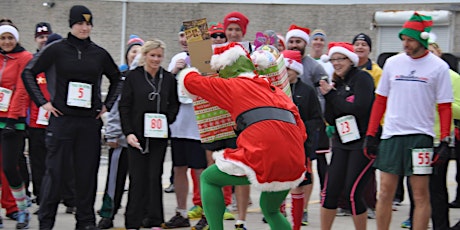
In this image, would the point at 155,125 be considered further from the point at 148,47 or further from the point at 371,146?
the point at 371,146

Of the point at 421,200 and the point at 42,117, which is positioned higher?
the point at 42,117

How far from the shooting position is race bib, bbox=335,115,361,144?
7.44m

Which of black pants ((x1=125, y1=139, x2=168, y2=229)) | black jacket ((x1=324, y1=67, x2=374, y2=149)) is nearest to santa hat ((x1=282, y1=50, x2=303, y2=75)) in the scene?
black jacket ((x1=324, y1=67, x2=374, y2=149))

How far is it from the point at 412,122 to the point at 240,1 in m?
16.5

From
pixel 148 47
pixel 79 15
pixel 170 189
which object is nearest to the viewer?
pixel 79 15

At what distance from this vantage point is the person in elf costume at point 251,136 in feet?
20.5

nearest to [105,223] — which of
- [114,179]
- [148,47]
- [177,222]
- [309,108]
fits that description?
[114,179]

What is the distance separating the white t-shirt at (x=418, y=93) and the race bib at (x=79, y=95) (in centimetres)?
278

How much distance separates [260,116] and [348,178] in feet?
4.70

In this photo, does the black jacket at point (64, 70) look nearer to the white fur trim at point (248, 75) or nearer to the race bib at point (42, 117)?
the race bib at point (42, 117)

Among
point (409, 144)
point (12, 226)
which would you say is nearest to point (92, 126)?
point (12, 226)

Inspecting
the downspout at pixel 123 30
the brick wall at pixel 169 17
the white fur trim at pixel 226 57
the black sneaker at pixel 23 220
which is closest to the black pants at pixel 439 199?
the white fur trim at pixel 226 57

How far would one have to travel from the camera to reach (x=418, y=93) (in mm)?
7059

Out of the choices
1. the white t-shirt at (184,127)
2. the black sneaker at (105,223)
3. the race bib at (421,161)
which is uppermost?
the white t-shirt at (184,127)
